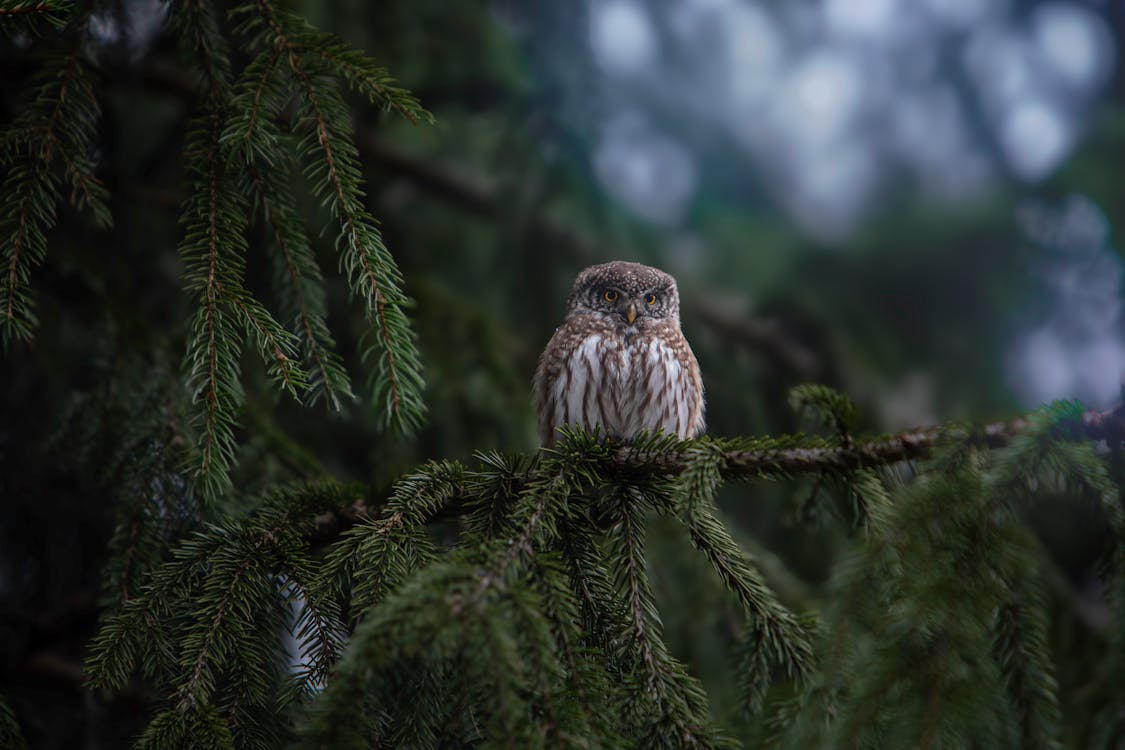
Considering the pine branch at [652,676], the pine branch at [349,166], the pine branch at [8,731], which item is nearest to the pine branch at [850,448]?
the pine branch at [652,676]

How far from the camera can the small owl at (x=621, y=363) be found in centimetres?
278

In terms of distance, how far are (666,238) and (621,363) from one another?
2760mm

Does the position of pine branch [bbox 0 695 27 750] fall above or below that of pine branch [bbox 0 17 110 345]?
below

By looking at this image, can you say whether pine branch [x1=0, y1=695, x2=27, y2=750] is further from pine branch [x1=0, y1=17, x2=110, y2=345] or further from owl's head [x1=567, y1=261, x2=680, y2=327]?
owl's head [x1=567, y1=261, x2=680, y2=327]

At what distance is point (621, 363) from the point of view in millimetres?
2816

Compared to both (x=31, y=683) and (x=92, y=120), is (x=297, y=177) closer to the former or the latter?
(x=92, y=120)

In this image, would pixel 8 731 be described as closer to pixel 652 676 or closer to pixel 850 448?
pixel 652 676

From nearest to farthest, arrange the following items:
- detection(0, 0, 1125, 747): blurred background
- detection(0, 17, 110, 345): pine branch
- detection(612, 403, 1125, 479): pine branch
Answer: detection(612, 403, 1125, 479): pine branch → detection(0, 17, 110, 345): pine branch → detection(0, 0, 1125, 747): blurred background

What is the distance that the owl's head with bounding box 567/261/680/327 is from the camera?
9.97ft

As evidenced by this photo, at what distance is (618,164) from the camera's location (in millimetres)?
4871

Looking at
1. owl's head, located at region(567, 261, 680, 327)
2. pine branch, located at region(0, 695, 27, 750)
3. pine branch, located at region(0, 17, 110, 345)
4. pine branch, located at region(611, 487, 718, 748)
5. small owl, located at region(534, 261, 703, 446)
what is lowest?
pine branch, located at region(0, 695, 27, 750)

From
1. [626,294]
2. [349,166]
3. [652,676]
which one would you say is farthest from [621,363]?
[652,676]

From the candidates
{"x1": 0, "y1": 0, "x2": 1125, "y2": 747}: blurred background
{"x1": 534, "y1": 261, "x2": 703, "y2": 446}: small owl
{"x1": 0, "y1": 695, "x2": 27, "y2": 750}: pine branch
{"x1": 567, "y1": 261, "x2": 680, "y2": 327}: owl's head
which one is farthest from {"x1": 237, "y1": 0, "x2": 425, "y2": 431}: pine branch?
{"x1": 567, "y1": 261, "x2": 680, "y2": 327}: owl's head

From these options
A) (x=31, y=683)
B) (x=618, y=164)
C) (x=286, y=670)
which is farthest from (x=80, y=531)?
(x=618, y=164)
